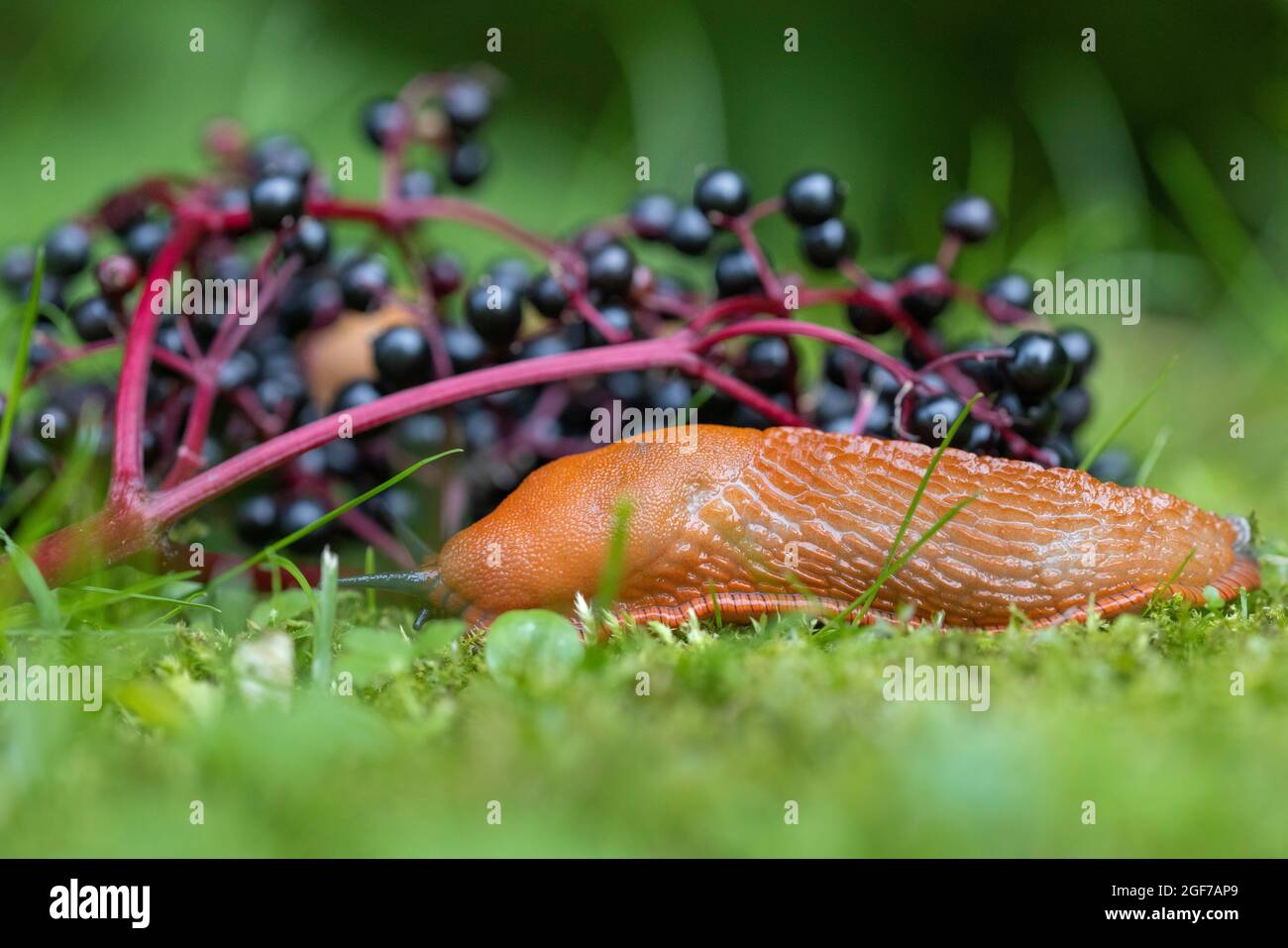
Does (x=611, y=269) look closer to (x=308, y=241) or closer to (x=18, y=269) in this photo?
(x=308, y=241)

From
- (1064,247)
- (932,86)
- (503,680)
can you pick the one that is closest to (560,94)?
(932,86)

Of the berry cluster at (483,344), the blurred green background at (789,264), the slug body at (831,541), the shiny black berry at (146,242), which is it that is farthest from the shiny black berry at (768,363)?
the shiny black berry at (146,242)

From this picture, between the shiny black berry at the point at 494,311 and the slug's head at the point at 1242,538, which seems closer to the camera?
the slug's head at the point at 1242,538

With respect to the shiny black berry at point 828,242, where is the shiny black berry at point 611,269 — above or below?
below

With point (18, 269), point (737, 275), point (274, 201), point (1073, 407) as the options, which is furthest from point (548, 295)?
point (18, 269)

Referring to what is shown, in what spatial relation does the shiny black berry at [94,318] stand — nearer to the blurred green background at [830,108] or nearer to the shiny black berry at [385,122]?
the shiny black berry at [385,122]

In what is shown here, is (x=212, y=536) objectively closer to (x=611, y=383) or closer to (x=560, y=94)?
(x=611, y=383)
